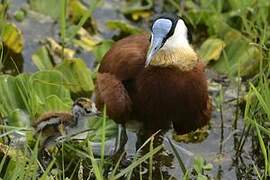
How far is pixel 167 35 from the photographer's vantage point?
3369 millimetres

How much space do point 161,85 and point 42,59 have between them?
3.64ft

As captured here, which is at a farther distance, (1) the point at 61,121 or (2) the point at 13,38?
(2) the point at 13,38

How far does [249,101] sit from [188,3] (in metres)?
1.63

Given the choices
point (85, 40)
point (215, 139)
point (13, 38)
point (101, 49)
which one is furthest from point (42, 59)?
point (215, 139)

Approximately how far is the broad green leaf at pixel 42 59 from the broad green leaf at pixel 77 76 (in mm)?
182

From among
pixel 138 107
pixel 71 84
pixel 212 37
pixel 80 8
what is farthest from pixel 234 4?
pixel 138 107

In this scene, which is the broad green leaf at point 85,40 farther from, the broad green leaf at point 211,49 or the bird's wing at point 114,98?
the bird's wing at point 114,98

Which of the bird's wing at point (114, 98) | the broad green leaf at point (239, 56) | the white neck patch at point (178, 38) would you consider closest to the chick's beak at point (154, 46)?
the white neck patch at point (178, 38)

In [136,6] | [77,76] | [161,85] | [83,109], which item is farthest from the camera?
[136,6]

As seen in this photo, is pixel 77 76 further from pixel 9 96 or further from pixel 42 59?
pixel 9 96

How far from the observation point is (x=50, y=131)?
3502 millimetres

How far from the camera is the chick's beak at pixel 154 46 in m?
3.30

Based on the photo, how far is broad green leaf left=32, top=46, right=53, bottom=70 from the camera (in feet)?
14.2

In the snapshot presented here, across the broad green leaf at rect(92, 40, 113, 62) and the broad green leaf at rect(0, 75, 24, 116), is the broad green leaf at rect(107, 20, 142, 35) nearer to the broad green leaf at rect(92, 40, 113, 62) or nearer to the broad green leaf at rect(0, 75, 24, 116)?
the broad green leaf at rect(92, 40, 113, 62)
